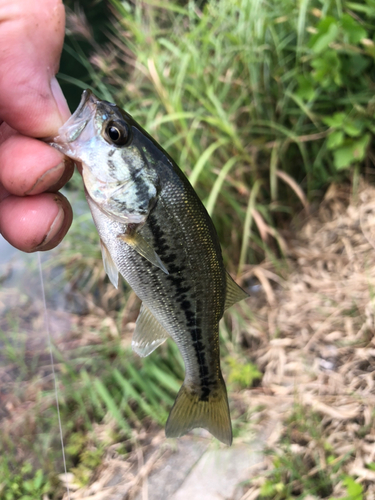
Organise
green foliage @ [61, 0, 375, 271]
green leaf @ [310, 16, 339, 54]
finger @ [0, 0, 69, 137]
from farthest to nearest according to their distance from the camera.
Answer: green foliage @ [61, 0, 375, 271], green leaf @ [310, 16, 339, 54], finger @ [0, 0, 69, 137]

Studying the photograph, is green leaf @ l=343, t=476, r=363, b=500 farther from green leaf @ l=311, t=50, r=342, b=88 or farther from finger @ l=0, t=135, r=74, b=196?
green leaf @ l=311, t=50, r=342, b=88

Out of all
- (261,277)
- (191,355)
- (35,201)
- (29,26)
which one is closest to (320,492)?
(191,355)

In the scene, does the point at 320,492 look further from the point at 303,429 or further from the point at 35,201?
the point at 35,201

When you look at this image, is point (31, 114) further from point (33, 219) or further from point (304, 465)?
point (304, 465)

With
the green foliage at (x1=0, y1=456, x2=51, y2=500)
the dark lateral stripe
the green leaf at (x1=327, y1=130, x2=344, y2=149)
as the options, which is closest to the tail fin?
the dark lateral stripe

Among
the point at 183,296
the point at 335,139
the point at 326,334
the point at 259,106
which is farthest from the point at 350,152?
the point at 183,296

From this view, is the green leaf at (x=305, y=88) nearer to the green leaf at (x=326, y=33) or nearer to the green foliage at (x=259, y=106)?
the green foliage at (x=259, y=106)

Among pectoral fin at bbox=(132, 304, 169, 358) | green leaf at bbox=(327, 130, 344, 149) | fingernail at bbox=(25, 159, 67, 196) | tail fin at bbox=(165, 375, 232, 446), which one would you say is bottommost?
tail fin at bbox=(165, 375, 232, 446)
